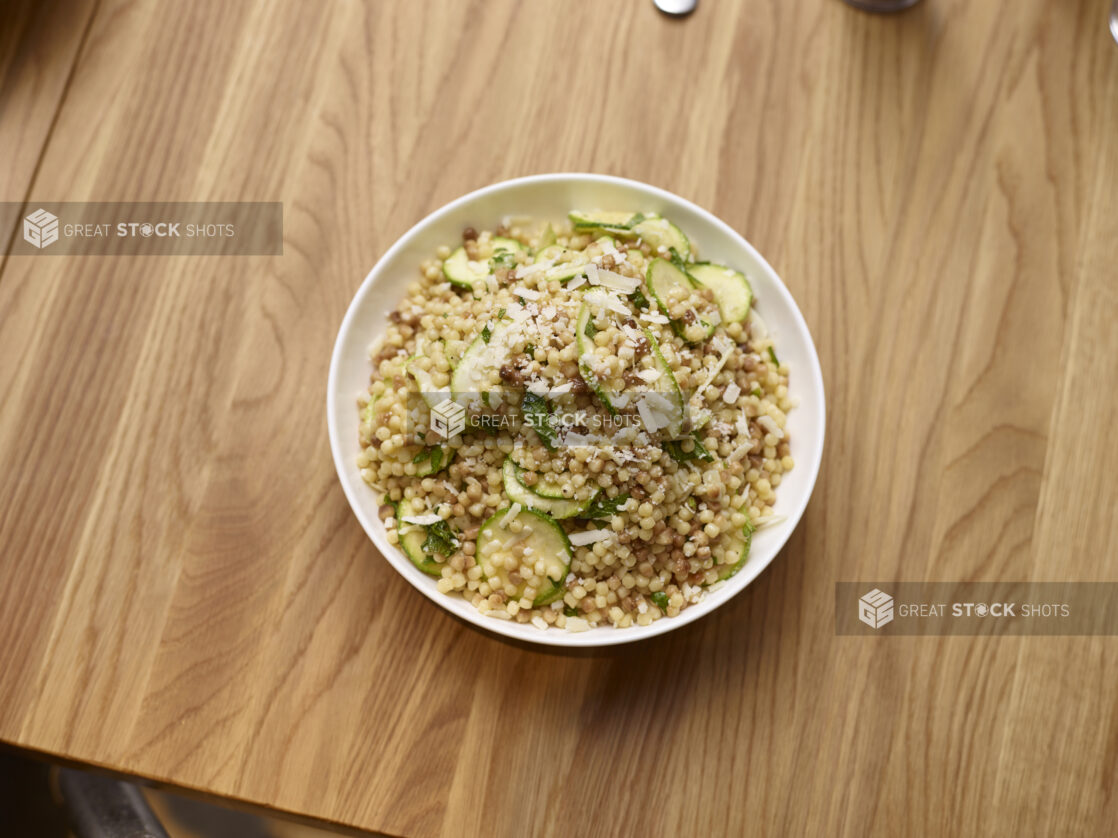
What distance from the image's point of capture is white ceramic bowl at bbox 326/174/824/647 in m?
2.37

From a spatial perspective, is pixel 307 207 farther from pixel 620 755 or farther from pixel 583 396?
pixel 620 755

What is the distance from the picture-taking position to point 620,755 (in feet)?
8.41

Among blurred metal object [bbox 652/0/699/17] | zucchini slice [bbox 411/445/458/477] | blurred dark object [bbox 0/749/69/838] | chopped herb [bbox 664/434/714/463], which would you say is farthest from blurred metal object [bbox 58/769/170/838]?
blurred metal object [bbox 652/0/699/17]

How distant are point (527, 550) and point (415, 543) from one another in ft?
1.06

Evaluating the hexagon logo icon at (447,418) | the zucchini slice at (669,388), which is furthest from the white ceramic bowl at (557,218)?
the zucchini slice at (669,388)

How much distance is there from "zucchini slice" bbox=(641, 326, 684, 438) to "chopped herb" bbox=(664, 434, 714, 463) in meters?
0.05

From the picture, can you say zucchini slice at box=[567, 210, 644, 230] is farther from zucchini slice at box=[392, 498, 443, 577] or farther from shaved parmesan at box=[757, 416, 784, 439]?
zucchini slice at box=[392, 498, 443, 577]

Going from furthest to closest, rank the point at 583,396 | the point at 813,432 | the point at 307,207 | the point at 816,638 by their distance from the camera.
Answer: the point at 307,207 < the point at 816,638 < the point at 813,432 < the point at 583,396

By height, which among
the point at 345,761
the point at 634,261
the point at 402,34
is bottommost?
the point at 345,761

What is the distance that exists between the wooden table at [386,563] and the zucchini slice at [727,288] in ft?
1.06

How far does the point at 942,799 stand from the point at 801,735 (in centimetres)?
46

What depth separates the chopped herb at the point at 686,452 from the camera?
235 cm

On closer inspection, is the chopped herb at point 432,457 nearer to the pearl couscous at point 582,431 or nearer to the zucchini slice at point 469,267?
the pearl couscous at point 582,431

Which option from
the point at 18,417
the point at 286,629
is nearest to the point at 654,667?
the point at 286,629
